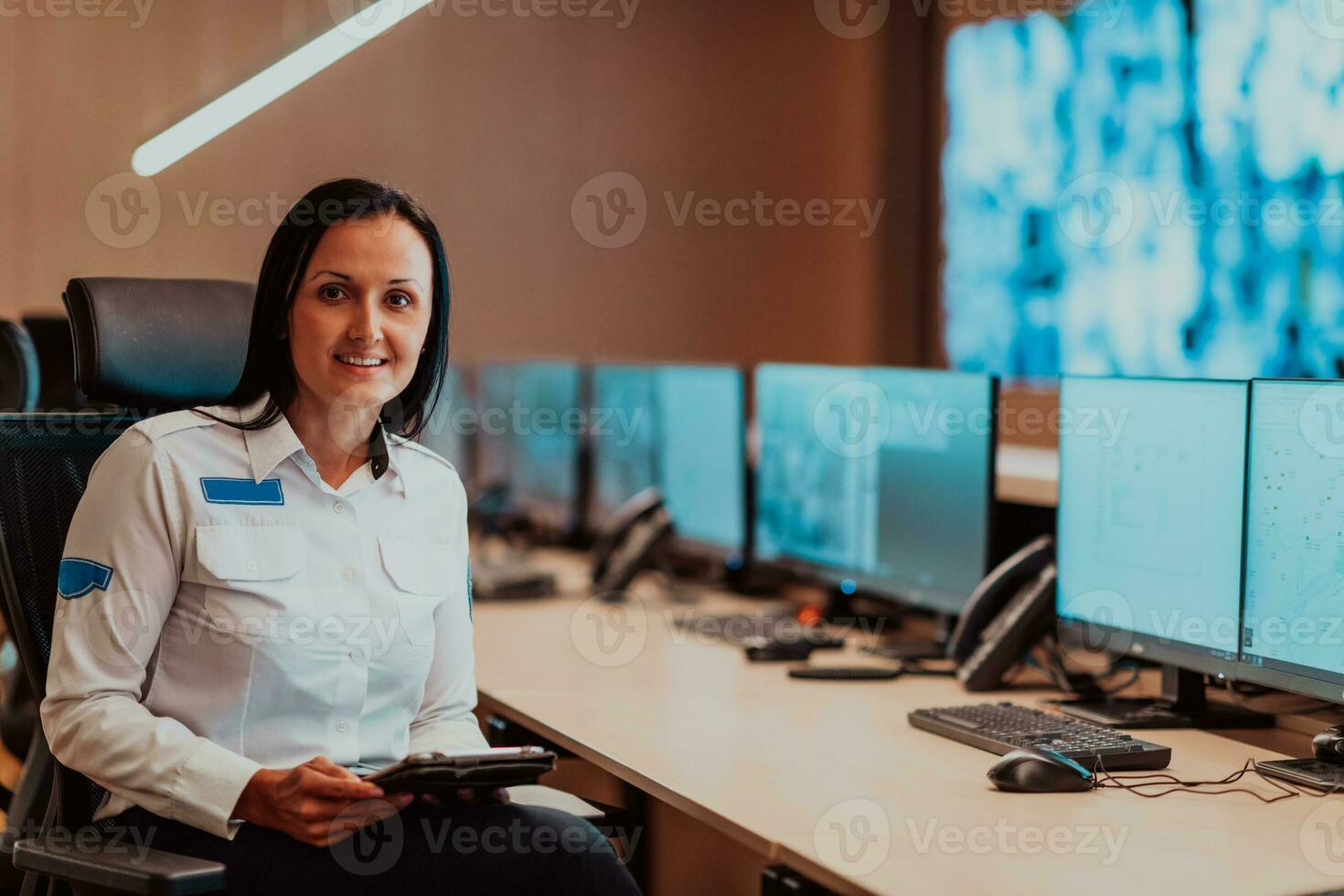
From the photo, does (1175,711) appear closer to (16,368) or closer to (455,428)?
(16,368)

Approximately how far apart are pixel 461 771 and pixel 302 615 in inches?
11.9

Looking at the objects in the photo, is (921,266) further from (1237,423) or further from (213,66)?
(1237,423)

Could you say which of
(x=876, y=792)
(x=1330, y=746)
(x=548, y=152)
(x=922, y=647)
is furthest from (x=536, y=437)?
(x=1330, y=746)

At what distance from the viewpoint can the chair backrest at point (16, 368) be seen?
2.43 meters

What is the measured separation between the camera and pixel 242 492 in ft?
5.19

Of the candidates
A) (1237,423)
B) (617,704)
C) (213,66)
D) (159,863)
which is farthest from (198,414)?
(213,66)

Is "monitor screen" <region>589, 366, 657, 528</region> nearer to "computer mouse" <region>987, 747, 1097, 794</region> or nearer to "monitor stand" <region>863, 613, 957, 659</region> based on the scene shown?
"monitor stand" <region>863, 613, 957, 659</region>

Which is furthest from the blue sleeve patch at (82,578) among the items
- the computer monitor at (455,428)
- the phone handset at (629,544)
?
the computer monitor at (455,428)

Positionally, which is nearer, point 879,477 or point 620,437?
point 879,477

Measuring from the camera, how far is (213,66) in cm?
398

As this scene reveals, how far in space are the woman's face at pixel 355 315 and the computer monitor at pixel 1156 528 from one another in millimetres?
1020

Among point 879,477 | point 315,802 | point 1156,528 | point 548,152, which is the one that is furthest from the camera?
point 548,152

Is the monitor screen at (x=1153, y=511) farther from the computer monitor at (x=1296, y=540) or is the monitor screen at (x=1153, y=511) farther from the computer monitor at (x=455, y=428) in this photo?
the computer monitor at (x=455, y=428)

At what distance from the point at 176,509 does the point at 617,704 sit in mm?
779
